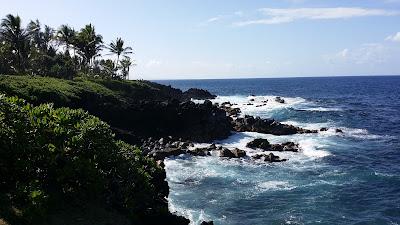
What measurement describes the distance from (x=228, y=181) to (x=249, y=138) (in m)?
22.7

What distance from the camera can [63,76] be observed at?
272 ft

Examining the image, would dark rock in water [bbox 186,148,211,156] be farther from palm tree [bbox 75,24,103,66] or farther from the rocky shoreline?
palm tree [bbox 75,24,103,66]

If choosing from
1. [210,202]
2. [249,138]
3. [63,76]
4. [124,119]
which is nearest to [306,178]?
[210,202]

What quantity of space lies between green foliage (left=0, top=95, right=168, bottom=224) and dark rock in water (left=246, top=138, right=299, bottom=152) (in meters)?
31.4

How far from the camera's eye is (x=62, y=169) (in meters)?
20.4

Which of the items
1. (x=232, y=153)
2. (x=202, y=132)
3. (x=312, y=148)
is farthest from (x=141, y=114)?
(x=312, y=148)

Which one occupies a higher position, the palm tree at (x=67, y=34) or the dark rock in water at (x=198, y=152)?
the palm tree at (x=67, y=34)

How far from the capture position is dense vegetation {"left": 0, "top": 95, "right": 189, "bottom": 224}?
18.7m

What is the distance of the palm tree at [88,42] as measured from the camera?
8331 centimetres

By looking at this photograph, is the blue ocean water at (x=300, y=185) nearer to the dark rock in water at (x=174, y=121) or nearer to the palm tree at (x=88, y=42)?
the dark rock in water at (x=174, y=121)

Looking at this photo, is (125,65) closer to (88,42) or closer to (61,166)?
(88,42)

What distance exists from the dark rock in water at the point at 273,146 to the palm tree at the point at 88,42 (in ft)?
143

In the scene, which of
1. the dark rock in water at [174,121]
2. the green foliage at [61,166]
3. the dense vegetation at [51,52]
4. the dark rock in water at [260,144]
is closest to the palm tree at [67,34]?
the dense vegetation at [51,52]

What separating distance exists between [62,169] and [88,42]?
220 feet
